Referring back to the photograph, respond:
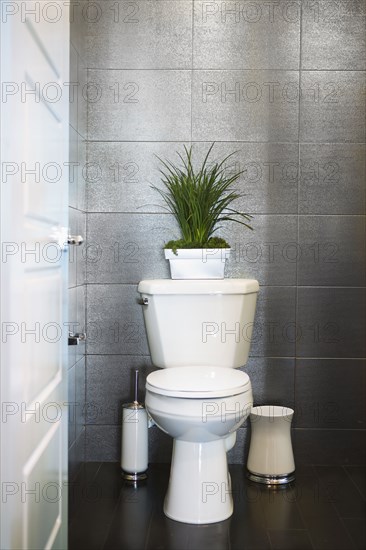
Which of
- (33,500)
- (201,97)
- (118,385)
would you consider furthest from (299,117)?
(33,500)

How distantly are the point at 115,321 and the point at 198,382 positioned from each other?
773 millimetres

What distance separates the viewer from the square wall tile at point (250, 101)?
2824 mm

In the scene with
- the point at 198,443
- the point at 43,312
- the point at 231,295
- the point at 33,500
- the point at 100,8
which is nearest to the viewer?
the point at 33,500

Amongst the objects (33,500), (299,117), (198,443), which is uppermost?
(299,117)

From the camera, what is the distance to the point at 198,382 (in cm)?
221

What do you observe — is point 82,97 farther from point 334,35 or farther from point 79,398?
point 79,398

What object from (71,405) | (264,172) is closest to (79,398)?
(71,405)

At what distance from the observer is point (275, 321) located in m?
2.86

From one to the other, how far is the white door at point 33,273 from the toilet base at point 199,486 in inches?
22.6

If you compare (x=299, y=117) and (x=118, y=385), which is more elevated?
(x=299, y=117)

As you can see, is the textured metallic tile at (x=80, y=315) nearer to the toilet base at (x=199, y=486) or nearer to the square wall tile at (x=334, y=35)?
the toilet base at (x=199, y=486)

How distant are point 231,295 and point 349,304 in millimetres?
645

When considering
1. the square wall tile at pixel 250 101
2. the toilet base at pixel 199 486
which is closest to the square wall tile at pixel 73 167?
the square wall tile at pixel 250 101

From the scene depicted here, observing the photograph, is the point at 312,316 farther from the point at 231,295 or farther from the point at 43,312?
the point at 43,312
